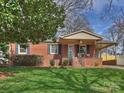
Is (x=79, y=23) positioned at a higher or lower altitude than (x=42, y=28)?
higher

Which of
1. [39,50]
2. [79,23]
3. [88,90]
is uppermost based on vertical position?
[79,23]

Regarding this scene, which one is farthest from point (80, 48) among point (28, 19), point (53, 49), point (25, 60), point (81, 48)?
point (28, 19)

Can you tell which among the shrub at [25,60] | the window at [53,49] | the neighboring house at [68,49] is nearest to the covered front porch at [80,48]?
the neighboring house at [68,49]

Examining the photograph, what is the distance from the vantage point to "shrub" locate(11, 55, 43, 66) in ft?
125

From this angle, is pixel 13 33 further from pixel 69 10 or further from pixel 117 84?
pixel 69 10

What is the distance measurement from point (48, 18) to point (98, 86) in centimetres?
757

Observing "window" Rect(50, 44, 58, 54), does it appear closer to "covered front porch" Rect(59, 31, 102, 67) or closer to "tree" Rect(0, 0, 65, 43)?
"covered front porch" Rect(59, 31, 102, 67)

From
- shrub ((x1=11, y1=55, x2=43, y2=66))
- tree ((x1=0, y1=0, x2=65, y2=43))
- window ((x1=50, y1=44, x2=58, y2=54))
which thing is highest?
tree ((x1=0, y1=0, x2=65, y2=43))

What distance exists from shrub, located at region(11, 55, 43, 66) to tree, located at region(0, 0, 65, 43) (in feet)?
42.1

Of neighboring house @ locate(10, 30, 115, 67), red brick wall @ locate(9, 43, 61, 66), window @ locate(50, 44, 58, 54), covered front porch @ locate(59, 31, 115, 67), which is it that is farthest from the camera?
window @ locate(50, 44, 58, 54)

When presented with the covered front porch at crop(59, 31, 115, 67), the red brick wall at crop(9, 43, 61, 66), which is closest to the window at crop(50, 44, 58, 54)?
the red brick wall at crop(9, 43, 61, 66)

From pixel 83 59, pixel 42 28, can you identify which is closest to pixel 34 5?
pixel 42 28

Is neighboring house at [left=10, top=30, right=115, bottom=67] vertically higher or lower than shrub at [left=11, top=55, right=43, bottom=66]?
higher

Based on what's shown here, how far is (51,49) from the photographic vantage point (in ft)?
132
